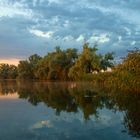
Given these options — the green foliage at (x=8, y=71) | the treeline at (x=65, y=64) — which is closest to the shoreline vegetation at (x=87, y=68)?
the treeline at (x=65, y=64)

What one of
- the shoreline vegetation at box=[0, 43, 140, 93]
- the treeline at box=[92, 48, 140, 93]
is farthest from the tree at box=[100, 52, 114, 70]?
the treeline at box=[92, 48, 140, 93]

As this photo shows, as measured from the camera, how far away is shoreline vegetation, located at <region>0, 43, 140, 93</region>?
1102 inches

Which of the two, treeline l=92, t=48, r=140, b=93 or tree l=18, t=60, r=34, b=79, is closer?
treeline l=92, t=48, r=140, b=93

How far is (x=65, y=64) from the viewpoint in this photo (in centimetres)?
8512

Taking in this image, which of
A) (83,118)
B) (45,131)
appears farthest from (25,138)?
(83,118)

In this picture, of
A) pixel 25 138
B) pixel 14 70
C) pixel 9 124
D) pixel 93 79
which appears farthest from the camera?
pixel 14 70

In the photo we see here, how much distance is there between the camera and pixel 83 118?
48.3 feet

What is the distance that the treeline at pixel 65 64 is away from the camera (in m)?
67.8

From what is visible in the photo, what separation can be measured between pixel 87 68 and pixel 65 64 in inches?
663

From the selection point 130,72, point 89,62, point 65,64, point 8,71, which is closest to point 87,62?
point 89,62

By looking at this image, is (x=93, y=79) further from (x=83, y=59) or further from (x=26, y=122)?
(x=26, y=122)

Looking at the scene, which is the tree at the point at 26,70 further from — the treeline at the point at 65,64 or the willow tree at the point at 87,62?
the willow tree at the point at 87,62

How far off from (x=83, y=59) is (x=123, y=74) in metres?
41.3

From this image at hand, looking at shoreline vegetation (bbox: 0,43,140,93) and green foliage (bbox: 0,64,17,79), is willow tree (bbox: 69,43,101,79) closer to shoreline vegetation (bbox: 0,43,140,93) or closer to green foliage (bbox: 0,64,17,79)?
shoreline vegetation (bbox: 0,43,140,93)
